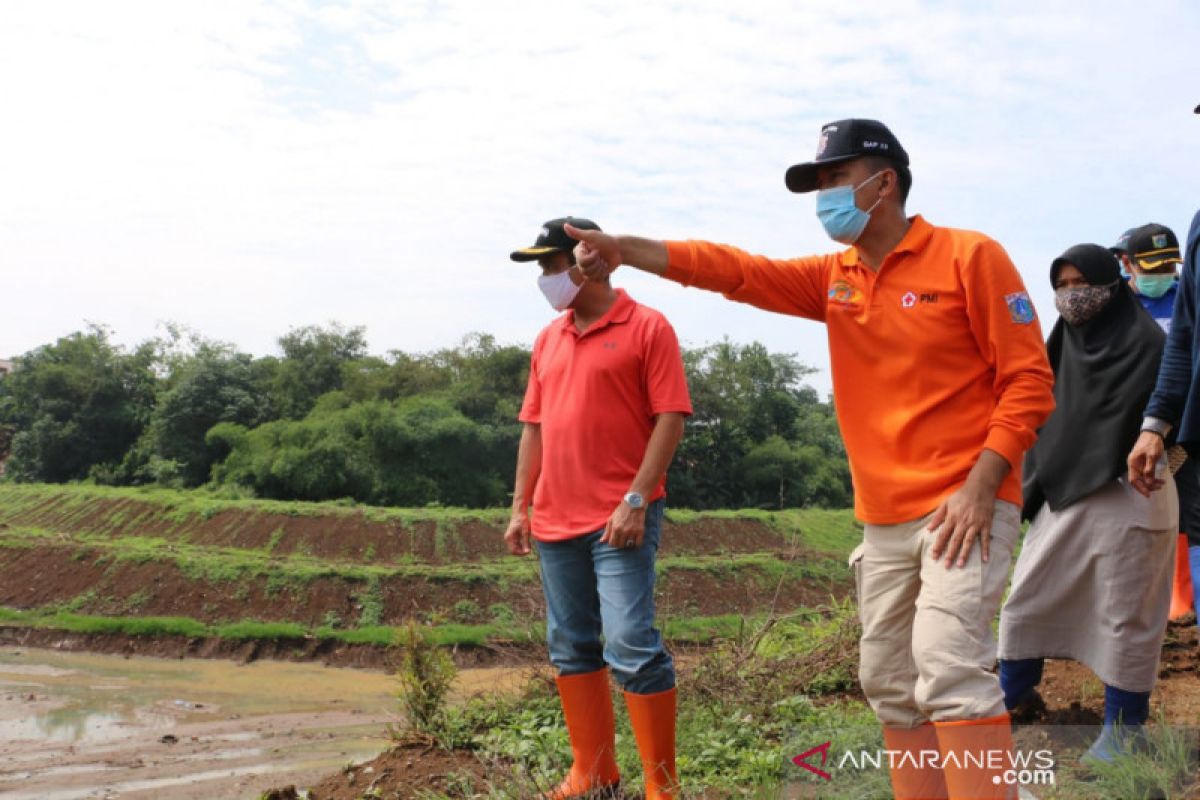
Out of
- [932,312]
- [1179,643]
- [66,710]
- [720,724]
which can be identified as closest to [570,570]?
[720,724]

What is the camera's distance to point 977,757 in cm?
228

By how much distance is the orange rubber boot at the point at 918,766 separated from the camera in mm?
2615

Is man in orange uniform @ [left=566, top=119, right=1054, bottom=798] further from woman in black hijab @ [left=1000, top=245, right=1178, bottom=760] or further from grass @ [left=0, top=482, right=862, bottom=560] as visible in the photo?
grass @ [left=0, top=482, right=862, bottom=560]

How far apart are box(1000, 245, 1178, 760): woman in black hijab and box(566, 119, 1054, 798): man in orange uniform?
1.26 meters

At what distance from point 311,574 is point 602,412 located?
15293mm

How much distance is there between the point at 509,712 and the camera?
16.9ft

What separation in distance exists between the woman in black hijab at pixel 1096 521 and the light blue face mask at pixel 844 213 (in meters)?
1.41

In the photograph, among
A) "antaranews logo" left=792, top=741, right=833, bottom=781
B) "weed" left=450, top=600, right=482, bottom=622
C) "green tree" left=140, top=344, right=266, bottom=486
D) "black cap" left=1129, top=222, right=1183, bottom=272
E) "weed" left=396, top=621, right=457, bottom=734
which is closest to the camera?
"antaranews logo" left=792, top=741, right=833, bottom=781

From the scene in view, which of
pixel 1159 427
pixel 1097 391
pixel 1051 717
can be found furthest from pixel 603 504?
pixel 1051 717

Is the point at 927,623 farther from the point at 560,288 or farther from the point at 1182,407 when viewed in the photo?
the point at 560,288

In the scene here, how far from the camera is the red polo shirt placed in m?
3.54

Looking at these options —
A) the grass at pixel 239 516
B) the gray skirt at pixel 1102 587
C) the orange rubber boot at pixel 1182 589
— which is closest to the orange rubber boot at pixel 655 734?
the gray skirt at pixel 1102 587

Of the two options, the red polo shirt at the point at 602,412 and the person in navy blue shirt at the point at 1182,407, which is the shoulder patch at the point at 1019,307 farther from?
the red polo shirt at the point at 602,412

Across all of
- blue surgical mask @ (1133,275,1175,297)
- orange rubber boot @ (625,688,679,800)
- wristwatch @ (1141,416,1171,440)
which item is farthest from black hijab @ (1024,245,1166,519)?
orange rubber boot @ (625,688,679,800)
